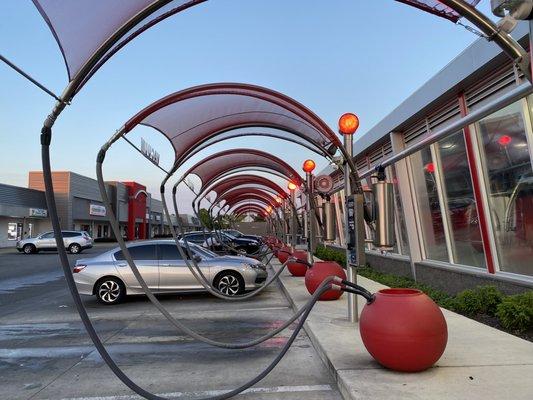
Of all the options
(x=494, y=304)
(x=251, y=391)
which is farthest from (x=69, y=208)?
(x=251, y=391)

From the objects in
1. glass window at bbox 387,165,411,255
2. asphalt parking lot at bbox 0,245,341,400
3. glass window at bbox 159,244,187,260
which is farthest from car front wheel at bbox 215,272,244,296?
glass window at bbox 387,165,411,255

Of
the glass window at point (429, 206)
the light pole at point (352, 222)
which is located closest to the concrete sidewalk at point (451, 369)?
the light pole at point (352, 222)

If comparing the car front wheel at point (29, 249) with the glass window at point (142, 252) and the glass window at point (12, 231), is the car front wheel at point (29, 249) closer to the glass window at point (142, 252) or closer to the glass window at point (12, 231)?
the glass window at point (12, 231)

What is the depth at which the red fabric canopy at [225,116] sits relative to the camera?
8.66 metres

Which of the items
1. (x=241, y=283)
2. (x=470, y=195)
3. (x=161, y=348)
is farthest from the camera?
(x=241, y=283)

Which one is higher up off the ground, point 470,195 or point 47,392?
point 470,195

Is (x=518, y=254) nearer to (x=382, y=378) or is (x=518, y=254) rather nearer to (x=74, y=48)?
(x=382, y=378)

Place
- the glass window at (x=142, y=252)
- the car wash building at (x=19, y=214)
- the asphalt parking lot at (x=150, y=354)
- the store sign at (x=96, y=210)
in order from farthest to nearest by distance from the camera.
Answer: the store sign at (x=96, y=210), the car wash building at (x=19, y=214), the glass window at (x=142, y=252), the asphalt parking lot at (x=150, y=354)

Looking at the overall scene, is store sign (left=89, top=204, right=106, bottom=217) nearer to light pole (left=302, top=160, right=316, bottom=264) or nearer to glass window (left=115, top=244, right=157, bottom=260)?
glass window (left=115, top=244, right=157, bottom=260)

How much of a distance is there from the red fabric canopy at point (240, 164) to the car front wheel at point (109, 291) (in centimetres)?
584

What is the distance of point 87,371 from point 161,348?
4.24 ft

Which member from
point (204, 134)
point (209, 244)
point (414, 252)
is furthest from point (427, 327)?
point (209, 244)

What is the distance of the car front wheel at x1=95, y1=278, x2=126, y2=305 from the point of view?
11516 mm

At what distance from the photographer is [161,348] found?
709cm
